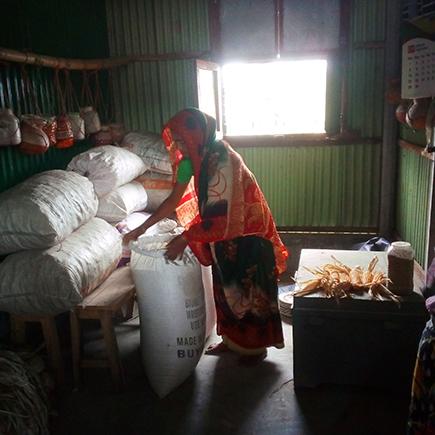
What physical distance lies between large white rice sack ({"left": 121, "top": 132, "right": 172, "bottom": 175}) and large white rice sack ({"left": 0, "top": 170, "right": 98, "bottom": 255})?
1508 millimetres

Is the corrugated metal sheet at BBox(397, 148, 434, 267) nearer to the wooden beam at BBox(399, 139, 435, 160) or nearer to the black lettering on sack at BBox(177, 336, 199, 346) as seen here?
the wooden beam at BBox(399, 139, 435, 160)

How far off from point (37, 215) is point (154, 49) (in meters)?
3.17

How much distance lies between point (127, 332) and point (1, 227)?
4.89 feet

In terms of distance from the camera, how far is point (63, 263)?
2.73m

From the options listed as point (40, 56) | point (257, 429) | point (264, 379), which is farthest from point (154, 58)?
point (257, 429)

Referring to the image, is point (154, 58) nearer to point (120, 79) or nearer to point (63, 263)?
point (120, 79)

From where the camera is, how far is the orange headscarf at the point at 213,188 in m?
2.90

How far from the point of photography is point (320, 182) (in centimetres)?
532

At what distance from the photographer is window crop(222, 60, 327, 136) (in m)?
5.20

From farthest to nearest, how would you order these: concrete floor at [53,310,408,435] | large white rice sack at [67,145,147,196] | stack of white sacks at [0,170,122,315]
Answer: large white rice sack at [67,145,147,196]
stack of white sacks at [0,170,122,315]
concrete floor at [53,310,408,435]

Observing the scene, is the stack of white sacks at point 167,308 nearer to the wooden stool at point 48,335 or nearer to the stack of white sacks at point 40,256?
the stack of white sacks at point 40,256

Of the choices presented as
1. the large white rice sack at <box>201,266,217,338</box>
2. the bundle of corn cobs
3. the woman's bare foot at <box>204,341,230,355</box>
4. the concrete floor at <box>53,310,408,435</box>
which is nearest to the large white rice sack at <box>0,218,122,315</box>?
the concrete floor at <box>53,310,408,435</box>

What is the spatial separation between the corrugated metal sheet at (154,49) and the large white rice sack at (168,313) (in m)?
2.83

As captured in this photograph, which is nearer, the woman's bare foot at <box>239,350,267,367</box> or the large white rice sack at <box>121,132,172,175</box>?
the woman's bare foot at <box>239,350,267,367</box>
